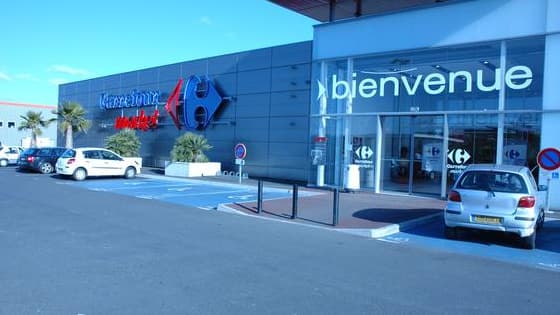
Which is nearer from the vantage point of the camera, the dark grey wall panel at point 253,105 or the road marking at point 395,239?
the road marking at point 395,239

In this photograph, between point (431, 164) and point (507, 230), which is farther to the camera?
point (431, 164)

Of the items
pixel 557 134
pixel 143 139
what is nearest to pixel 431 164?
pixel 557 134

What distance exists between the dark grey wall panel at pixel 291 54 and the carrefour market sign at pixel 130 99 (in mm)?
11249

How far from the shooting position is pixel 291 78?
24.4m

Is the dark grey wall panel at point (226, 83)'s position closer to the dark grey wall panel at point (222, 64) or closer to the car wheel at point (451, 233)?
the dark grey wall panel at point (222, 64)

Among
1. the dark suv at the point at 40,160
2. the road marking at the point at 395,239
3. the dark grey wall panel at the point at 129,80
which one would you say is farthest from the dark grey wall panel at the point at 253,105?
the road marking at the point at 395,239

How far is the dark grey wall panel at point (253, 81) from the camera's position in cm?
2575

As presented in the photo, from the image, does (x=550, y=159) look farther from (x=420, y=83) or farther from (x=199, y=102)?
(x=199, y=102)

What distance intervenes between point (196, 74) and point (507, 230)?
78.2ft

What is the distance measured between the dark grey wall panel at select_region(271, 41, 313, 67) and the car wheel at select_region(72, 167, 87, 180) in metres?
10.9

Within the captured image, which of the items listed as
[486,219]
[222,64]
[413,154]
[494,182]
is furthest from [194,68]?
[486,219]

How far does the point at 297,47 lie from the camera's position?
79.3ft

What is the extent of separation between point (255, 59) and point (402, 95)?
10.6 meters

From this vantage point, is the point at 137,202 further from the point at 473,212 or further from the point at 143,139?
the point at 143,139
